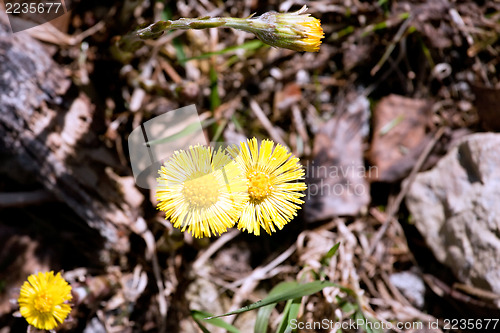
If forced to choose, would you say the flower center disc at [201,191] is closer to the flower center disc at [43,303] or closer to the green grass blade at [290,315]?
the green grass blade at [290,315]

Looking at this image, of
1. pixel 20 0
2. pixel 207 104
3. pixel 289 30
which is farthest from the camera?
pixel 207 104

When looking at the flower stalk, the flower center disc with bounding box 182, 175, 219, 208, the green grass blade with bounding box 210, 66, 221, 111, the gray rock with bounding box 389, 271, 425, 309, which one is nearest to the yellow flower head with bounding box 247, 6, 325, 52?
the flower stalk

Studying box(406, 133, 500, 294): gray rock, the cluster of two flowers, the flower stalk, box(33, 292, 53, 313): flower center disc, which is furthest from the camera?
box(406, 133, 500, 294): gray rock

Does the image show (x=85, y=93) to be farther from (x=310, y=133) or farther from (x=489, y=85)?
(x=489, y=85)

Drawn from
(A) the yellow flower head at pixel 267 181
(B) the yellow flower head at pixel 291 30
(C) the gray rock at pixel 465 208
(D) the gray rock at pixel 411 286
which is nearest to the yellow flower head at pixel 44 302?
(A) the yellow flower head at pixel 267 181

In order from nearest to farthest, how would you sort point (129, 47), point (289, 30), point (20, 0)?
point (289, 30) < point (129, 47) < point (20, 0)

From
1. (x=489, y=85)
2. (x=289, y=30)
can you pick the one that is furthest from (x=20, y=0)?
(x=489, y=85)

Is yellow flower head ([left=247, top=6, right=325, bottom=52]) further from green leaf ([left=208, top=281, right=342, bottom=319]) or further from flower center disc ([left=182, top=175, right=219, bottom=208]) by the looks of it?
green leaf ([left=208, top=281, right=342, bottom=319])
